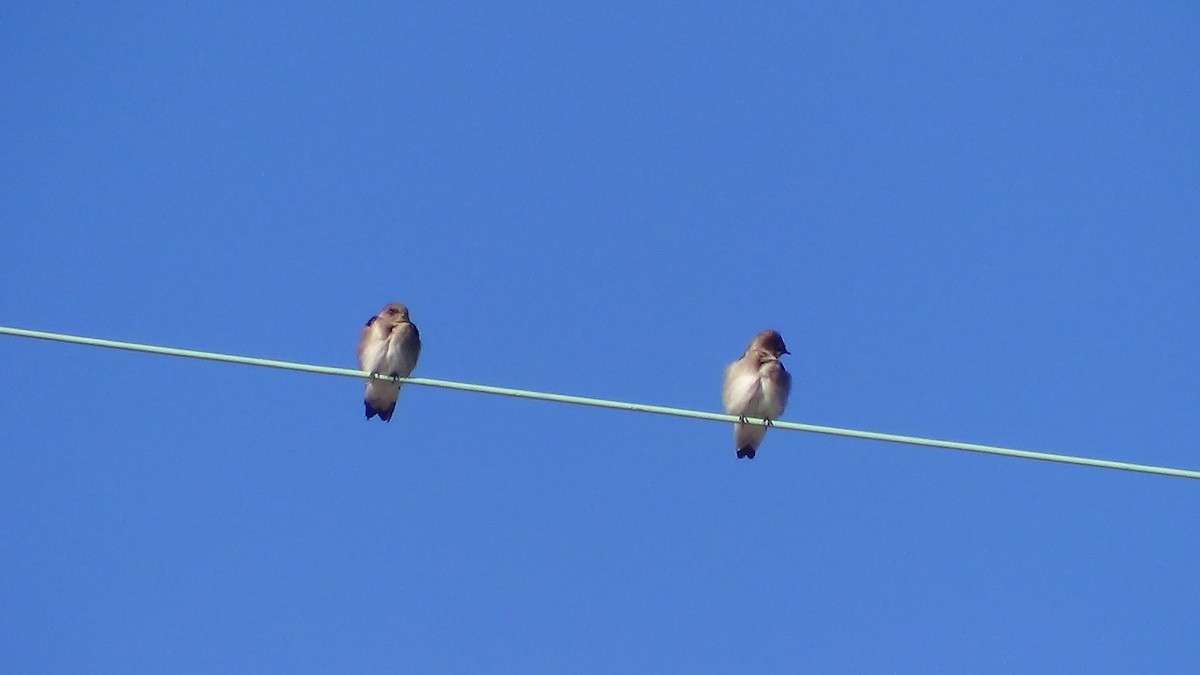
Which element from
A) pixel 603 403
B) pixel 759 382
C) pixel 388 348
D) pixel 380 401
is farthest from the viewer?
pixel 380 401

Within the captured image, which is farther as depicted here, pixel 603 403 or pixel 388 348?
pixel 388 348

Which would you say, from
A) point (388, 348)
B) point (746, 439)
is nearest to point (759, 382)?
point (746, 439)

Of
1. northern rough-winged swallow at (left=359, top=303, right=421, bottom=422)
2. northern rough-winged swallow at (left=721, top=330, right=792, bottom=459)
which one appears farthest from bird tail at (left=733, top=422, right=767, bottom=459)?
northern rough-winged swallow at (left=359, top=303, right=421, bottom=422)

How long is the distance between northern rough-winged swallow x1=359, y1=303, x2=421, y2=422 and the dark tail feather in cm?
5

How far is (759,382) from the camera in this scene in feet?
37.7

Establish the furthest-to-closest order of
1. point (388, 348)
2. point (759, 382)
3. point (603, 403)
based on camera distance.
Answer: point (388, 348) → point (759, 382) → point (603, 403)

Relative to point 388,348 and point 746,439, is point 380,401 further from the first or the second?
point 746,439

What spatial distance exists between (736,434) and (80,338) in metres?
5.75

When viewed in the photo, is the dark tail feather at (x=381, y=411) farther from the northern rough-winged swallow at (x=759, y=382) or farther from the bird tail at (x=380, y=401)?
the northern rough-winged swallow at (x=759, y=382)

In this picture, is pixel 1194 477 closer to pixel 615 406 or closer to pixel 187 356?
pixel 615 406

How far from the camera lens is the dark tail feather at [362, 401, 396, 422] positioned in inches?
500

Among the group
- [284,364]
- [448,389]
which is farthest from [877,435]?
[284,364]

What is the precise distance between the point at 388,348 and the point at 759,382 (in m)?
2.86

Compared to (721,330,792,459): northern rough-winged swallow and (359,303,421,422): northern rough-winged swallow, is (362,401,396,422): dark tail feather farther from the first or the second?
(721,330,792,459): northern rough-winged swallow
